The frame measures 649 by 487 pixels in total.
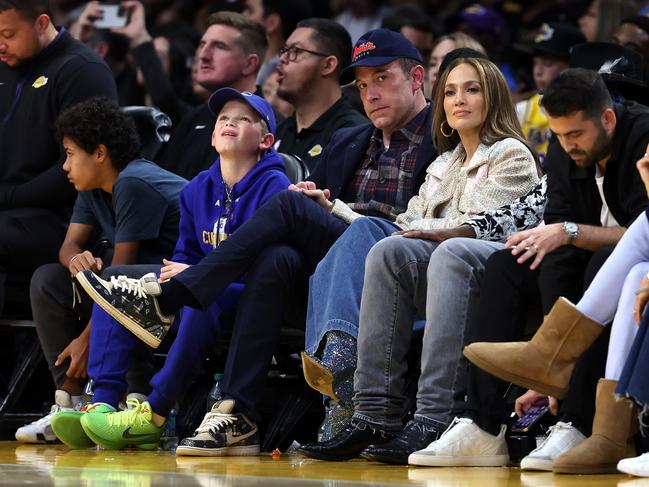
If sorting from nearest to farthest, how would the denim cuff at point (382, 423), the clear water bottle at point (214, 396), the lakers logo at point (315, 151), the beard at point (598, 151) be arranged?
the beard at point (598, 151)
the denim cuff at point (382, 423)
the clear water bottle at point (214, 396)
the lakers logo at point (315, 151)

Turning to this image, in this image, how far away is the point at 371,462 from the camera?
183 inches

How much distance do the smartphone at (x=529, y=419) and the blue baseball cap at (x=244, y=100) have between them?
1.69m

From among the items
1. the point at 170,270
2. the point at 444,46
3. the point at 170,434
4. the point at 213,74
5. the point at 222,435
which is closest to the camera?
the point at 222,435

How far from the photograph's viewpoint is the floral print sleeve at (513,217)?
4.87 metres

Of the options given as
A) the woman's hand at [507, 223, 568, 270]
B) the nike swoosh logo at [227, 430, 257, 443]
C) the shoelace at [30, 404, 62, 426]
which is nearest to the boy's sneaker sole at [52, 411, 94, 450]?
the shoelace at [30, 404, 62, 426]

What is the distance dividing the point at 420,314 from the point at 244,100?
141 cm

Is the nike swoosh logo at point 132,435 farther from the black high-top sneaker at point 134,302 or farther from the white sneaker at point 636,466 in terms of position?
the white sneaker at point 636,466

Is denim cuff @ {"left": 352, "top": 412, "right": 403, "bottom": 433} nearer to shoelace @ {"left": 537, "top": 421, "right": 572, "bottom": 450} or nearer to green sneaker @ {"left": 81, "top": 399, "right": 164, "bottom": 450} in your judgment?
shoelace @ {"left": 537, "top": 421, "right": 572, "bottom": 450}

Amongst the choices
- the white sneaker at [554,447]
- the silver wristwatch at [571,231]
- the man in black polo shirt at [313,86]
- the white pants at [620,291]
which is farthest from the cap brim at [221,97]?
the white sneaker at [554,447]

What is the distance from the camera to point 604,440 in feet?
13.6

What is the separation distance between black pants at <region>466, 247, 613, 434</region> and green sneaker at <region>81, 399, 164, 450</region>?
1363mm

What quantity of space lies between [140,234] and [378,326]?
1.50 m

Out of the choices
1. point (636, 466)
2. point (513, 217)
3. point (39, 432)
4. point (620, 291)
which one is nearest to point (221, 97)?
point (513, 217)

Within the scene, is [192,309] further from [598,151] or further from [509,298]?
[598,151]
